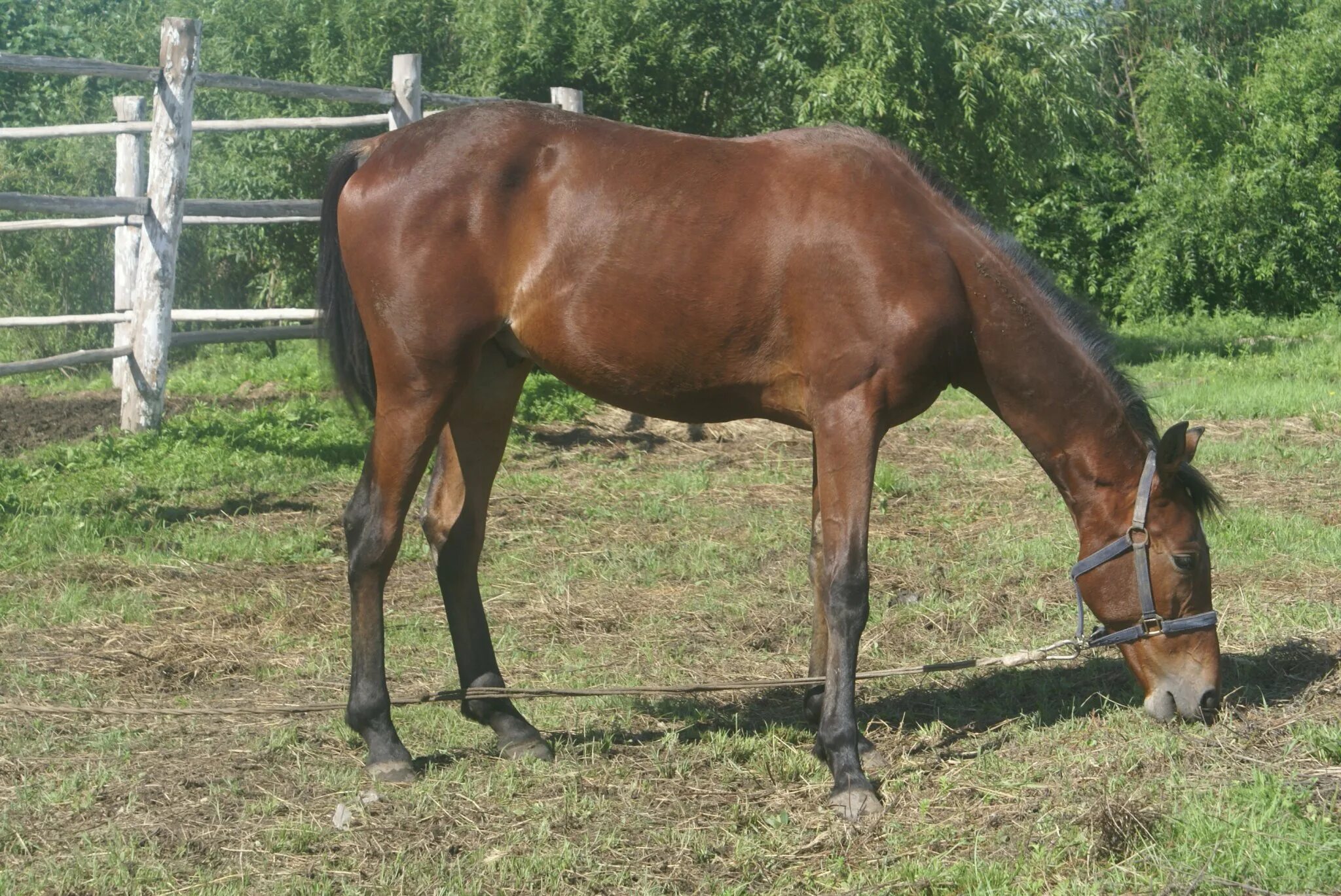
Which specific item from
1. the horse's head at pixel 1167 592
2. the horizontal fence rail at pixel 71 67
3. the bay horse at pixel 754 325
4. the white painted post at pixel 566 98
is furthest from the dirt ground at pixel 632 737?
the white painted post at pixel 566 98

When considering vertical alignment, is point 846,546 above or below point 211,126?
below

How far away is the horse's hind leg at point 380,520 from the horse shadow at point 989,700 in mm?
694

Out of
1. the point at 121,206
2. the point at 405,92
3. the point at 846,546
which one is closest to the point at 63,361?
the point at 121,206

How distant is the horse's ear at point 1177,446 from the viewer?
4352mm

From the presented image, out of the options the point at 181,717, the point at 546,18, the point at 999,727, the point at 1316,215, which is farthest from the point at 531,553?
the point at 1316,215

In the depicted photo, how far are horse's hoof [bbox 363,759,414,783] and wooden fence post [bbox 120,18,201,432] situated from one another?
582 centimetres

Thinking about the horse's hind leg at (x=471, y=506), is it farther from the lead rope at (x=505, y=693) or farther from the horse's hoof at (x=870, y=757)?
the horse's hoof at (x=870, y=757)

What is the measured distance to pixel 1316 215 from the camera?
1844 cm

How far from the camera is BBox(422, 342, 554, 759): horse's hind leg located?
15.9 feet

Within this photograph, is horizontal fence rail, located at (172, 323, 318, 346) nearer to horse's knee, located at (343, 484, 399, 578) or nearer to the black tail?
the black tail

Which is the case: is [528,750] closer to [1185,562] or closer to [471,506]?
[471,506]

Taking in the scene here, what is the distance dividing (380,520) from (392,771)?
33.5 inches

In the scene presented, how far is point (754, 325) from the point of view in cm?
437

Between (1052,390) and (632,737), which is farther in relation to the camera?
(632,737)
